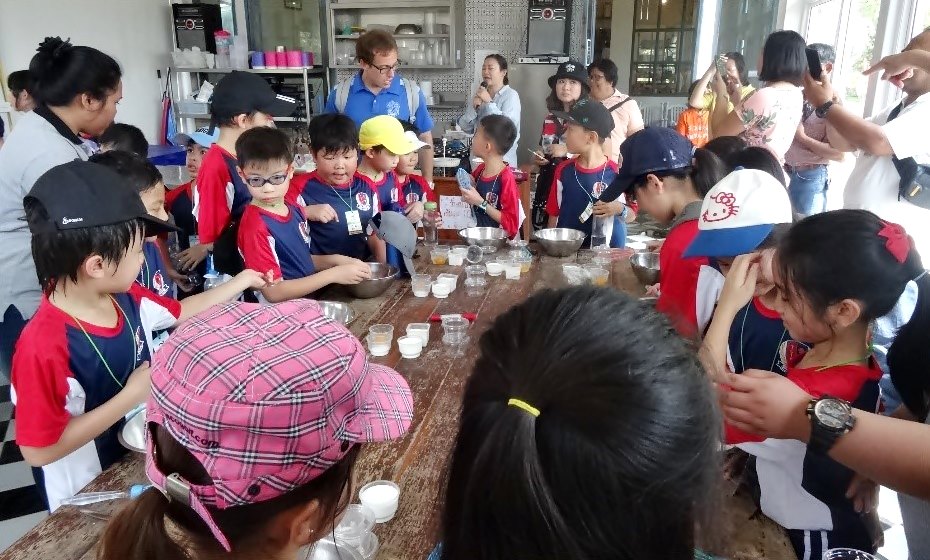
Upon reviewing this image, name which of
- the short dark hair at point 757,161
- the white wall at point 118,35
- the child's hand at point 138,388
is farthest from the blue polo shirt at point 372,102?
the white wall at point 118,35

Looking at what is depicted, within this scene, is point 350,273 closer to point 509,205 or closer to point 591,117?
point 509,205

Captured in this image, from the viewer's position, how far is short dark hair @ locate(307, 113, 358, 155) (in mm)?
2656

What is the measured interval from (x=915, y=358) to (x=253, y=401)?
1.52 metres

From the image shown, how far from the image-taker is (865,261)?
127 cm

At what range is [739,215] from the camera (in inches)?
66.7

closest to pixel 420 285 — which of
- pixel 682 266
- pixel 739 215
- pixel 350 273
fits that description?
pixel 350 273

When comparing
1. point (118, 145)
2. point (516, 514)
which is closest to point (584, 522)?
point (516, 514)

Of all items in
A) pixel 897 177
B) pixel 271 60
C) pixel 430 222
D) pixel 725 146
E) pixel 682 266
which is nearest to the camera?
pixel 682 266

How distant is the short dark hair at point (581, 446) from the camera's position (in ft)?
1.98

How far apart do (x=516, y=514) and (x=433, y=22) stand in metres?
7.89

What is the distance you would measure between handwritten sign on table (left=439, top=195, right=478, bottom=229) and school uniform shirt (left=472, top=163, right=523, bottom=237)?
0.06 meters

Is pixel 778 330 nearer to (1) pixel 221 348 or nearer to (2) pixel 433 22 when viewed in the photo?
(1) pixel 221 348

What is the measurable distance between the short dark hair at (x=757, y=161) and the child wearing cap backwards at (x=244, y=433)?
207cm

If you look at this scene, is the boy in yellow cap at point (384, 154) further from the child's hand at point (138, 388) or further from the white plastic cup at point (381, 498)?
the white plastic cup at point (381, 498)
